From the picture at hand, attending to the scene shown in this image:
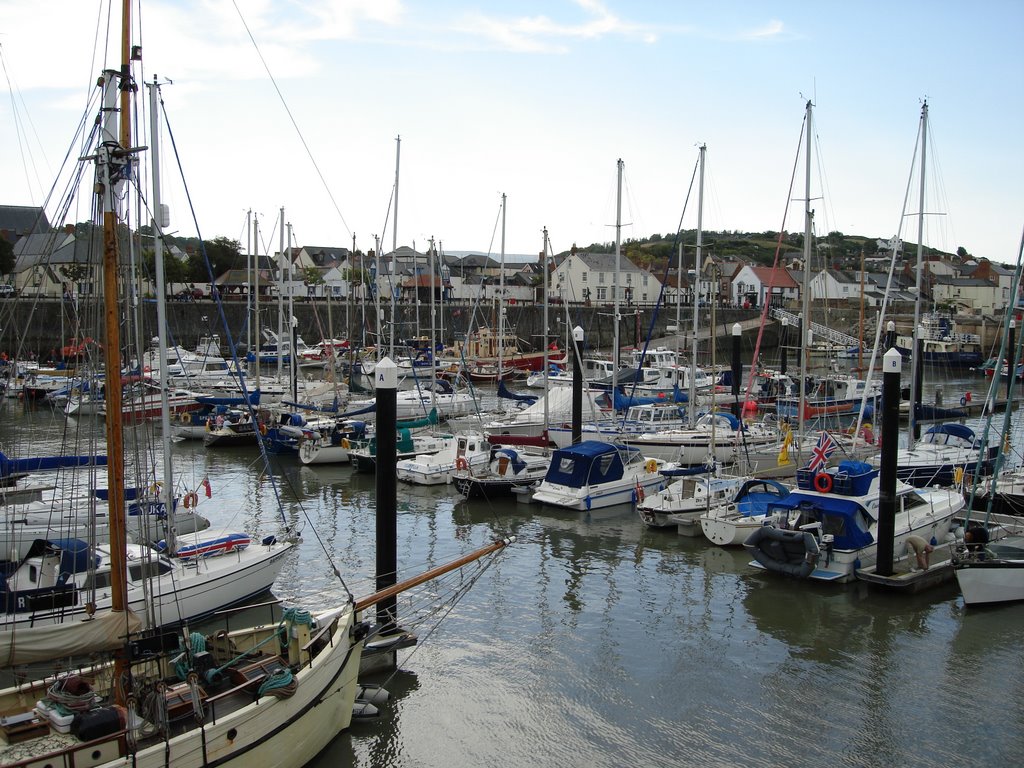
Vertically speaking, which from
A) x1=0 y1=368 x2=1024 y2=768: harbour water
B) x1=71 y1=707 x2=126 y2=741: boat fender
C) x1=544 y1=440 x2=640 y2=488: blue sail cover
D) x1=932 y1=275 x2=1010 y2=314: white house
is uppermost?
x1=932 y1=275 x2=1010 y2=314: white house

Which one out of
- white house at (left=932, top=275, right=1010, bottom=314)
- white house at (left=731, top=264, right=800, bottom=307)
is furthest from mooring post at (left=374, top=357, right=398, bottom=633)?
white house at (left=932, top=275, right=1010, bottom=314)

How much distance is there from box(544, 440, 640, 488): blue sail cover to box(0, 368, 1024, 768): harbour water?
2.61 metres

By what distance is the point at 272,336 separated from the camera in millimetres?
76812

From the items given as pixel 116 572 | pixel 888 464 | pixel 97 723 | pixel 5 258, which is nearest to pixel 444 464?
pixel 888 464

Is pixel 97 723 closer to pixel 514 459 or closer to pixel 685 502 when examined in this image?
pixel 685 502

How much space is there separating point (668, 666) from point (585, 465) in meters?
11.1

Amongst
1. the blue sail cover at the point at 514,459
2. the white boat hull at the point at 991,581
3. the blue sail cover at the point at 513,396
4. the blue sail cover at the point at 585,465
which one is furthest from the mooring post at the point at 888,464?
the blue sail cover at the point at 513,396

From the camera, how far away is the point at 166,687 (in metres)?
11.1

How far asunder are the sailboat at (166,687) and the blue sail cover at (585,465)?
43.4 ft

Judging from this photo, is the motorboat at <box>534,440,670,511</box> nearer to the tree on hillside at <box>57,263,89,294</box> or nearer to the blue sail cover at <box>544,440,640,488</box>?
the blue sail cover at <box>544,440,640,488</box>

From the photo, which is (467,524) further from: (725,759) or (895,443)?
(725,759)

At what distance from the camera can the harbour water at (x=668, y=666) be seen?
12.5 metres

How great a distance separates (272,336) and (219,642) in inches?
2624

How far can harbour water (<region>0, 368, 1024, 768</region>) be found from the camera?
41.1ft
